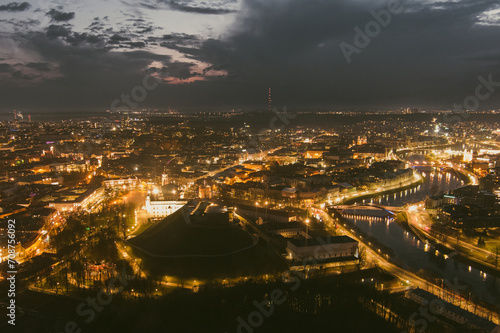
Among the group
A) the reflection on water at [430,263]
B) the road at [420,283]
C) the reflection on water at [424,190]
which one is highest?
the reflection on water at [424,190]

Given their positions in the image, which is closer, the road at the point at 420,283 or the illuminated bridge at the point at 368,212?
the road at the point at 420,283

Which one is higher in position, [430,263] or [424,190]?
[424,190]

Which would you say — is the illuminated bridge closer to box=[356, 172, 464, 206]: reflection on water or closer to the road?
box=[356, 172, 464, 206]: reflection on water

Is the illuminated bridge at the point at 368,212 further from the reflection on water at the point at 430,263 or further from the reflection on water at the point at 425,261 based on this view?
the reflection on water at the point at 430,263

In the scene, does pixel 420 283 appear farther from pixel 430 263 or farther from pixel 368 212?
pixel 368 212

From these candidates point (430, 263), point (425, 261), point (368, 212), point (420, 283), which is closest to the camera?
point (420, 283)

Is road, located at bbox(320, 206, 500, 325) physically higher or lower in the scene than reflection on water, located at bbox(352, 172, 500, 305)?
higher

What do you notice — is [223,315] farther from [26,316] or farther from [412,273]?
[412,273]

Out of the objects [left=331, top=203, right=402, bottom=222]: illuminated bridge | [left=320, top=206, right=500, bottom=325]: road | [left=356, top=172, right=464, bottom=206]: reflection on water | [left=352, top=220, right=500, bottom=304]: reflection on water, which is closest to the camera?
[left=320, top=206, right=500, bottom=325]: road

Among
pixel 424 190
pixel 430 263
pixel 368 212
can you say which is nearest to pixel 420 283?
pixel 430 263

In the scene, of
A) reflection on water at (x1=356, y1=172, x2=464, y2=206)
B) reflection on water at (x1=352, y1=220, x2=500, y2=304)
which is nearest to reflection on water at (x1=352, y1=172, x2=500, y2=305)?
reflection on water at (x1=352, y1=220, x2=500, y2=304)

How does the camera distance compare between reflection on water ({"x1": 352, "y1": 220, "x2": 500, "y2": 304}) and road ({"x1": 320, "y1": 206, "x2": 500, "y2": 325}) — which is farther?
reflection on water ({"x1": 352, "y1": 220, "x2": 500, "y2": 304})

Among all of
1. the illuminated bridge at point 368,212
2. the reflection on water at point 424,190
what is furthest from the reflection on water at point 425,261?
the reflection on water at point 424,190
